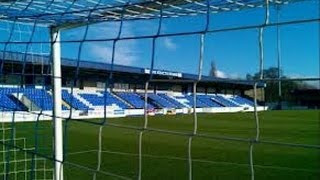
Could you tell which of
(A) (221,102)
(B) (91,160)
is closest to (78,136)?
(B) (91,160)

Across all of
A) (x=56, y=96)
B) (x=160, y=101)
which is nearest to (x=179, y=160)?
(x=56, y=96)

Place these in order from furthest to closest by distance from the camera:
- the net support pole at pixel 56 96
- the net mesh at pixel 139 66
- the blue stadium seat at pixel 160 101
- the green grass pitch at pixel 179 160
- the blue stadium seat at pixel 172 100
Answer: the blue stadium seat at pixel 172 100, the blue stadium seat at pixel 160 101, the green grass pitch at pixel 179 160, the net support pole at pixel 56 96, the net mesh at pixel 139 66

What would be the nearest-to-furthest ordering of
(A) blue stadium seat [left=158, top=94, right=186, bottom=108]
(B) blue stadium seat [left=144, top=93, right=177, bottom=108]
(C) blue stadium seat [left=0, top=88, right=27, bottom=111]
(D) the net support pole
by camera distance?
(D) the net support pole
(C) blue stadium seat [left=0, top=88, right=27, bottom=111]
(B) blue stadium seat [left=144, top=93, right=177, bottom=108]
(A) blue stadium seat [left=158, top=94, right=186, bottom=108]

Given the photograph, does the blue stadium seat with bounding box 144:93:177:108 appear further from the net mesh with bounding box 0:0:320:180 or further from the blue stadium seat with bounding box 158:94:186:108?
the net mesh with bounding box 0:0:320:180

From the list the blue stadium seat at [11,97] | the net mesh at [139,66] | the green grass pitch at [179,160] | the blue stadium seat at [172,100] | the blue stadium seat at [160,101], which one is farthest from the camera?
the blue stadium seat at [172,100]

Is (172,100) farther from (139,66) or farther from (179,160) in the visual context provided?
(139,66)

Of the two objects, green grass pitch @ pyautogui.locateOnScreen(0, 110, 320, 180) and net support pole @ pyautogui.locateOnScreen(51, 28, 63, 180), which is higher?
net support pole @ pyautogui.locateOnScreen(51, 28, 63, 180)

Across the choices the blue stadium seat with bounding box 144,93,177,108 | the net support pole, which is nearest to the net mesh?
the net support pole

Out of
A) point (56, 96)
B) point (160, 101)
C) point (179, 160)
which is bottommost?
point (179, 160)

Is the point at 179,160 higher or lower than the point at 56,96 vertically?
lower

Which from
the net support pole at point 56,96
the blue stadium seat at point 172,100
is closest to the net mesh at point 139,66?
the net support pole at point 56,96

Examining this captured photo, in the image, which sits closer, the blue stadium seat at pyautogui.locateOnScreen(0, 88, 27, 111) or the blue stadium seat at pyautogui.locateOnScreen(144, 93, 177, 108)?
the blue stadium seat at pyautogui.locateOnScreen(0, 88, 27, 111)

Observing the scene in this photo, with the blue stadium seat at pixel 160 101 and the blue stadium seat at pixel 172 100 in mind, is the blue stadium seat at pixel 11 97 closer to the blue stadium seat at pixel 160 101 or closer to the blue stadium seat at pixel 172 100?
the blue stadium seat at pixel 160 101

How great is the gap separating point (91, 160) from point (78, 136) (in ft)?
16.8
